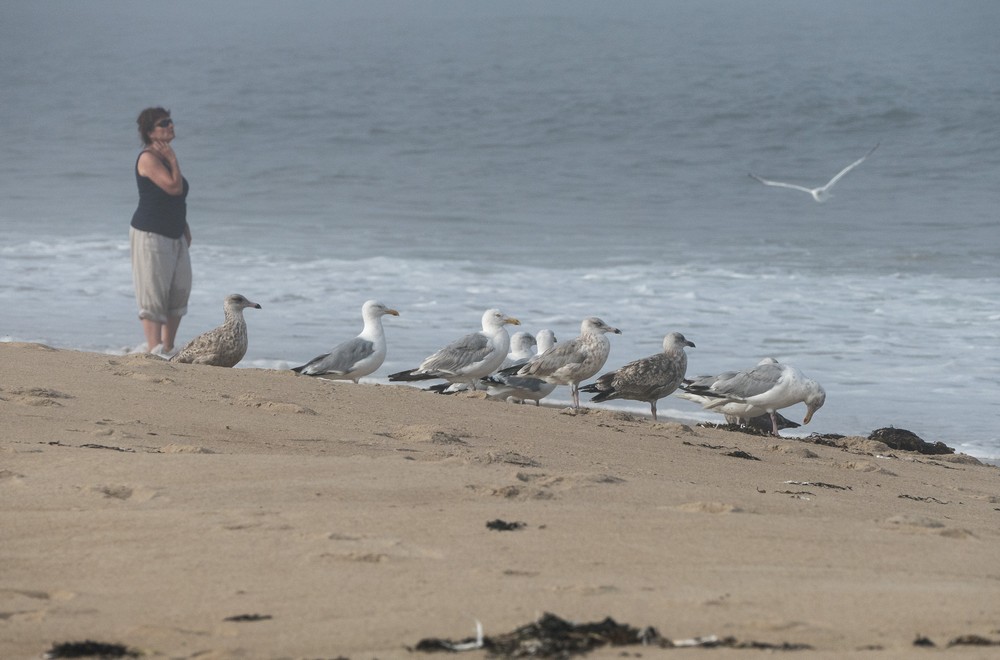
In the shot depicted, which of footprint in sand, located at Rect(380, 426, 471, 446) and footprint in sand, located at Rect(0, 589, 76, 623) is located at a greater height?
footprint in sand, located at Rect(380, 426, 471, 446)

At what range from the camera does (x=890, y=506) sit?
17.3 feet

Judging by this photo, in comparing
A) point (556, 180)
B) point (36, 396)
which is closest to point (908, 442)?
point (36, 396)

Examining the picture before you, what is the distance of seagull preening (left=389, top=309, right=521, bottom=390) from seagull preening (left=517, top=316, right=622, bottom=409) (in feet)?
0.77

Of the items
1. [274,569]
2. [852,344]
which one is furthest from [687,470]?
[852,344]

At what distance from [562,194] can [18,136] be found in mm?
17922

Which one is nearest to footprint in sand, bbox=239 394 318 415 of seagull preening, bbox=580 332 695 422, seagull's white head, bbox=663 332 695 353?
seagull preening, bbox=580 332 695 422

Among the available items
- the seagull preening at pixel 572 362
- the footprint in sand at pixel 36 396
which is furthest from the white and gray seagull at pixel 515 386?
the footprint in sand at pixel 36 396

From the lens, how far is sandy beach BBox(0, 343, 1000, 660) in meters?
3.07

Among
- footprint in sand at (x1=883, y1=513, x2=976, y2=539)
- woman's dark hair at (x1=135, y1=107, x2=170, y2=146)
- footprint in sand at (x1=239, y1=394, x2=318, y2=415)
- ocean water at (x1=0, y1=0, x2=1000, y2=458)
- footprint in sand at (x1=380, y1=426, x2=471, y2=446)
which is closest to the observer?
footprint in sand at (x1=883, y1=513, x2=976, y2=539)

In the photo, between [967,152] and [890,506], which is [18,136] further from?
[890,506]

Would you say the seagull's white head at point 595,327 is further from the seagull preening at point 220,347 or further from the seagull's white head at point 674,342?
the seagull preening at point 220,347

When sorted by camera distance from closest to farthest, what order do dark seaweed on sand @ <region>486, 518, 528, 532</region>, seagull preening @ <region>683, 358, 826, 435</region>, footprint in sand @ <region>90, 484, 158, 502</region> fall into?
dark seaweed on sand @ <region>486, 518, 528, 532</region> < footprint in sand @ <region>90, 484, 158, 502</region> < seagull preening @ <region>683, 358, 826, 435</region>

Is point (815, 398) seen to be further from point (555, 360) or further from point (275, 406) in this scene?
point (275, 406)

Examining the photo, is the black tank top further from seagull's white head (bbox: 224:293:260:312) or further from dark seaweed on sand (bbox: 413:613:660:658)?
dark seaweed on sand (bbox: 413:613:660:658)
